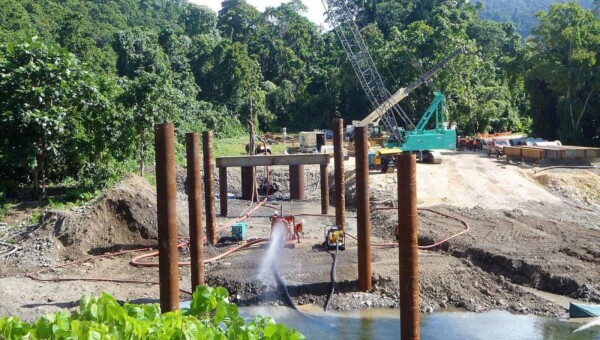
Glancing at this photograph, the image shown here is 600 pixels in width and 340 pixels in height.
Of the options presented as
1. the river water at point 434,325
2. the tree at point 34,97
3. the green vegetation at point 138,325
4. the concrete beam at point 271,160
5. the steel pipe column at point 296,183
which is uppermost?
the tree at point 34,97

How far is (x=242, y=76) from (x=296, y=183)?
3061 cm

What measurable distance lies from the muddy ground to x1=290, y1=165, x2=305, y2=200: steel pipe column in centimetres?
373

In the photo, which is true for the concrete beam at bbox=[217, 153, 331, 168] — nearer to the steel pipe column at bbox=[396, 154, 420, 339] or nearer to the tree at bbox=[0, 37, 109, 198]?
the tree at bbox=[0, 37, 109, 198]

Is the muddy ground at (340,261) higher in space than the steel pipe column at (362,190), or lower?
lower

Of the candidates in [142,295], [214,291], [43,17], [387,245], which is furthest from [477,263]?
[43,17]

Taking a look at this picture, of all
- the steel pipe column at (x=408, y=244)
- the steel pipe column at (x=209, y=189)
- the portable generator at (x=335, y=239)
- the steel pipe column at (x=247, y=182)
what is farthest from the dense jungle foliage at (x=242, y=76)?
the steel pipe column at (x=408, y=244)

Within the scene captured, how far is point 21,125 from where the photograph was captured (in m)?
24.0

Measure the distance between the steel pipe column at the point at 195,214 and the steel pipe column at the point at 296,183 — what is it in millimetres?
15528

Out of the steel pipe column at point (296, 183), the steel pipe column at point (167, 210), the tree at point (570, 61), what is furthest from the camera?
the tree at point (570, 61)

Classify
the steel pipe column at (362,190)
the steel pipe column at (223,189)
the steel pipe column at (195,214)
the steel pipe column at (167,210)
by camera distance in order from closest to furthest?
the steel pipe column at (167,210), the steel pipe column at (195,214), the steel pipe column at (362,190), the steel pipe column at (223,189)

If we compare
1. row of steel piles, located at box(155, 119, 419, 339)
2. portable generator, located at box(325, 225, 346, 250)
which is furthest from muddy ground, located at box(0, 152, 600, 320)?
row of steel piles, located at box(155, 119, 419, 339)

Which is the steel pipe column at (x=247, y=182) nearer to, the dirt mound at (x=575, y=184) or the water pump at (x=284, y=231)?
the water pump at (x=284, y=231)

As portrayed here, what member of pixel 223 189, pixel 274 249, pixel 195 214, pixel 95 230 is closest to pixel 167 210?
pixel 195 214

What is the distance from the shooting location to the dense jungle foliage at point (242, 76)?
24.6 meters
